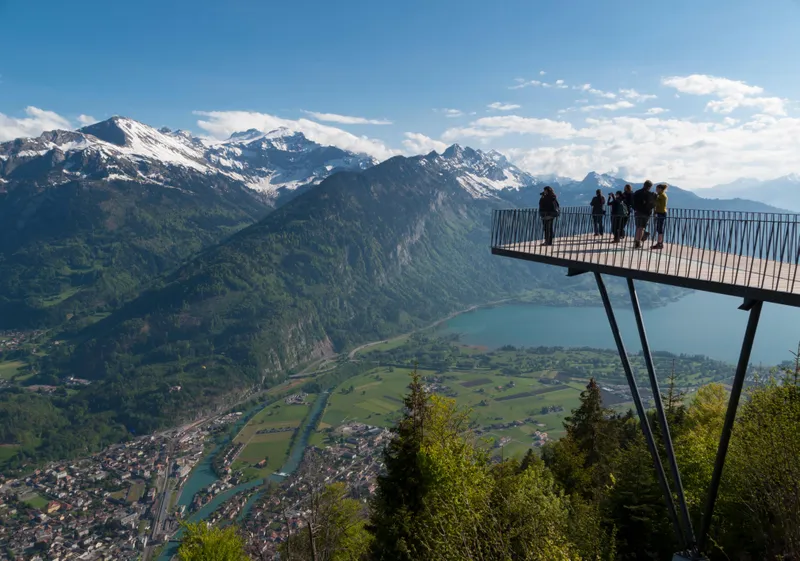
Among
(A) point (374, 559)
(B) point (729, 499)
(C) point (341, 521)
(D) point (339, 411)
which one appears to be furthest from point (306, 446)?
(B) point (729, 499)

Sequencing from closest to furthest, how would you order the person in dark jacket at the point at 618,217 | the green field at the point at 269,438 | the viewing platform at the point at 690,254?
the viewing platform at the point at 690,254 → the person in dark jacket at the point at 618,217 → the green field at the point at 269,438

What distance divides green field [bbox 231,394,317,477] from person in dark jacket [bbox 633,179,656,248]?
395 ft

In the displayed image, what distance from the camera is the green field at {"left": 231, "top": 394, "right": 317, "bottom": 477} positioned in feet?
404

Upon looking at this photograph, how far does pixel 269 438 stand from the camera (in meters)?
143

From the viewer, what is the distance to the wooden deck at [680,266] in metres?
10.2

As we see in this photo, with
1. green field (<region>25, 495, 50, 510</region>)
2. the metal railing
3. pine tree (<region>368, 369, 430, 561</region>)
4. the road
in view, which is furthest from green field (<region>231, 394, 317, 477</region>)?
the metal railing

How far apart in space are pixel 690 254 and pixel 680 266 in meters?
2.64

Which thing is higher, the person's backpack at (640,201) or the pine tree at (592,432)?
the person's backpack at (640,201)

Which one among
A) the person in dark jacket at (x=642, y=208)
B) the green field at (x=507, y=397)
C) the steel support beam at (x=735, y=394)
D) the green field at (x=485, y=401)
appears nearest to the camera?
the steel support beam at (x=735, y=394)

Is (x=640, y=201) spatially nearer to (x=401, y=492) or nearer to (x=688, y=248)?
(x=688, y=248)

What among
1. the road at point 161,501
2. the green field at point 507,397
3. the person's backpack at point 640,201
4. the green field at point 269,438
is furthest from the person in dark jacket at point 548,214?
the green field at point 269,438

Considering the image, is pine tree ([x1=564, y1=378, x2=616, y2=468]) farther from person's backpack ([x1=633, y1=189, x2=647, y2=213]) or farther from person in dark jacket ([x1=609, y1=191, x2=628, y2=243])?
person's backpack ([x1=633, y1=189, x2=647, y2=213])

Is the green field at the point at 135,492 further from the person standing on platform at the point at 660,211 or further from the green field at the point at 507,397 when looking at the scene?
the person standing on platform at the point at 660,211

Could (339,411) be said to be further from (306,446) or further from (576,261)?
(576,261)
